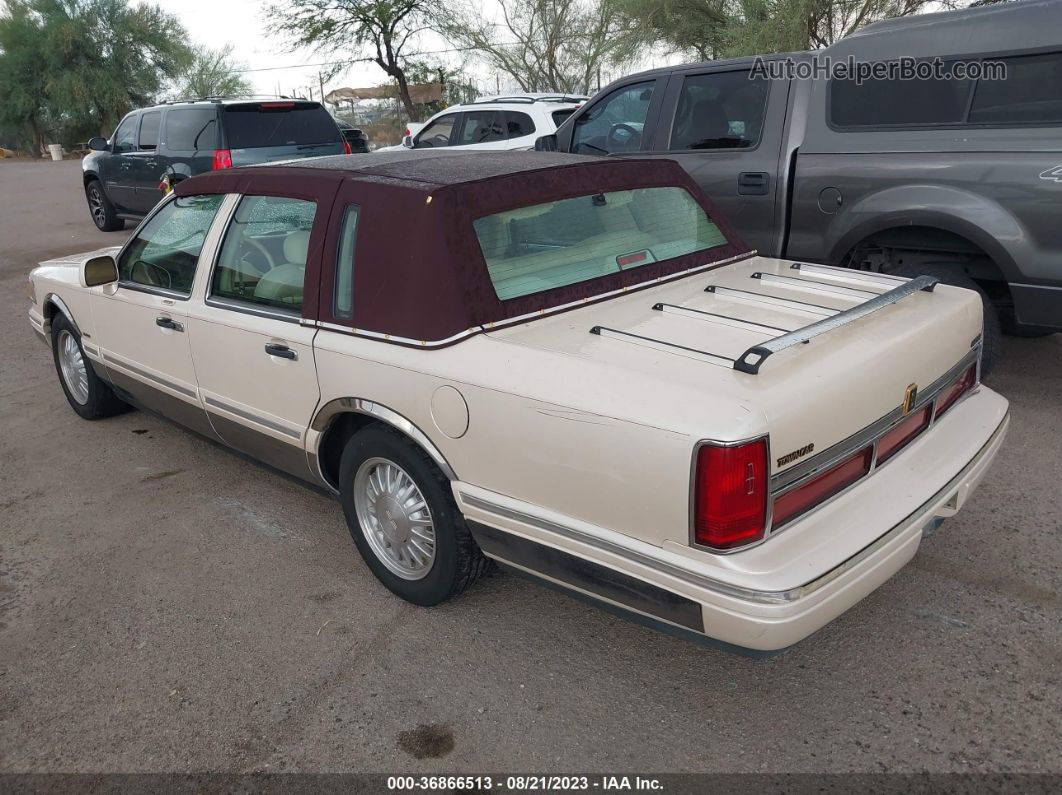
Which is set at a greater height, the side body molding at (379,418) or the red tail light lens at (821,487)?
the side body molding at (379,418)

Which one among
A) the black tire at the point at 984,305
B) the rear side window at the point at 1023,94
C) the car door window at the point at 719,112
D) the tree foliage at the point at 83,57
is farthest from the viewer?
the tree foliage at the point at 83,57

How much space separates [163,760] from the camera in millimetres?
2570

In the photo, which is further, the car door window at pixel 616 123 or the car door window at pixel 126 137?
the car door window at pixel 126 137

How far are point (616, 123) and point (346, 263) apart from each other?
3954 millimetres

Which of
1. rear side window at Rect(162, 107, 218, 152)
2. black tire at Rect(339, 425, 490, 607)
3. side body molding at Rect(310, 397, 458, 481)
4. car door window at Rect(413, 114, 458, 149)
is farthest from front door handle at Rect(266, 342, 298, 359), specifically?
car door window at Rect(413, 114, 458, 149)

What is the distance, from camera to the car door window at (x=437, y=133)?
36.6ft

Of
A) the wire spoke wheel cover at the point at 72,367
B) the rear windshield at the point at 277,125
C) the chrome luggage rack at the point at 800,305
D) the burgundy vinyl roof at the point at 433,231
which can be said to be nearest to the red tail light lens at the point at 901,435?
the chrome luggage rack at the point at 800,305

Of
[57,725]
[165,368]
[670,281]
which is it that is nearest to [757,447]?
[670,281]

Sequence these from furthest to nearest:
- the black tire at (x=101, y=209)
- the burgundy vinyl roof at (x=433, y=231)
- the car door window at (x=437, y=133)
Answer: the black tire at (x=101, y=209) → the car door window at (x=437, y=133) → the burgundy vinyl roof at (x=433, y=231)

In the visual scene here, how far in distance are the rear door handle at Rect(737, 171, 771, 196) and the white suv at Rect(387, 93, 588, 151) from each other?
4.45 m

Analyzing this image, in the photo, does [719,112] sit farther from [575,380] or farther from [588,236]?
[575,380]

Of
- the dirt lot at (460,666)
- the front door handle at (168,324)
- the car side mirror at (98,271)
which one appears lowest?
the dirt lot at (460,666)

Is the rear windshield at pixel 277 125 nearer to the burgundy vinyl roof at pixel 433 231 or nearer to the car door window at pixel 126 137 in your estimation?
the car door window at pixel 126 137

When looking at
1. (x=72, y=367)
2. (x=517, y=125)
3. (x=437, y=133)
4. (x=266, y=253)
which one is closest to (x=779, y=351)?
(x=266, y=253)
